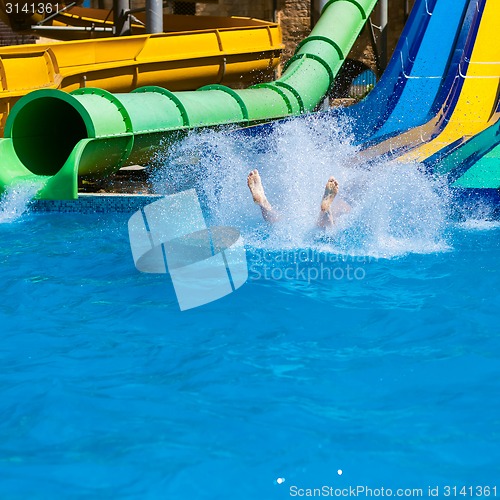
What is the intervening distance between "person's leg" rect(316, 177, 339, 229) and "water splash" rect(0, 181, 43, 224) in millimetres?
2536

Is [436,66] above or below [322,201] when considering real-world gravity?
above

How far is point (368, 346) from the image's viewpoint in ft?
11.3

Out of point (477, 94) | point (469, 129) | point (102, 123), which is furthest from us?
point (477, 94)

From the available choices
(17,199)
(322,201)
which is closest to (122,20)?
(17,199)

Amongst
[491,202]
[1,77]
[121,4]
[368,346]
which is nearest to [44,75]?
[1,77]

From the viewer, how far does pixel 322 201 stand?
4.96 m

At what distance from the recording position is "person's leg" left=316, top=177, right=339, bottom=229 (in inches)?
193

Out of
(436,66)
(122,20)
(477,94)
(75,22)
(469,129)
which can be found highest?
(122,20)

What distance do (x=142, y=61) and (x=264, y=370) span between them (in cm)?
609

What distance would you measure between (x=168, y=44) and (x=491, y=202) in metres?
4.58

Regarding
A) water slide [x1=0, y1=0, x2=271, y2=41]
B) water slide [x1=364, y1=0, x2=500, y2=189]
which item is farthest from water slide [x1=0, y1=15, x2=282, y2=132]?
water slide [x1=364, y1=0, x2=500, y2=189]

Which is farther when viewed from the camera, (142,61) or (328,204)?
(142,61)

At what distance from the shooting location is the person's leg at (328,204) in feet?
16.1

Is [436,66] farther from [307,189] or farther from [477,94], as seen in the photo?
[307,189]
